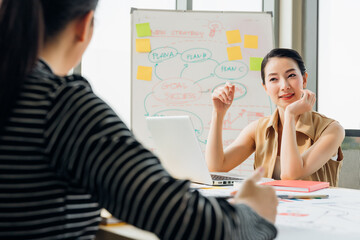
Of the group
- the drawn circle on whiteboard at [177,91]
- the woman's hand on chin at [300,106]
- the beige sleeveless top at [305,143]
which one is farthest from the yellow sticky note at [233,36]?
the woman's hand on chin at [300,106]

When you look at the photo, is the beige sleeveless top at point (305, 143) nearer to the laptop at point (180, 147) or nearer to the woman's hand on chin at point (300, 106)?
the woman's hand on chin at point (300, 106)

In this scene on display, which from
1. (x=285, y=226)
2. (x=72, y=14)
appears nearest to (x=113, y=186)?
(x=72, y=14)

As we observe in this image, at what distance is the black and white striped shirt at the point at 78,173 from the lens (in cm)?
56

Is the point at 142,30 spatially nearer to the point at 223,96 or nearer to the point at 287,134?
the point at 223,96

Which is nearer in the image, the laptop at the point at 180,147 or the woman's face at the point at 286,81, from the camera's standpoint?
the laptop at the point at 180,147

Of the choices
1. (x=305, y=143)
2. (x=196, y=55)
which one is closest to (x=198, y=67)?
(x=196, y=55)

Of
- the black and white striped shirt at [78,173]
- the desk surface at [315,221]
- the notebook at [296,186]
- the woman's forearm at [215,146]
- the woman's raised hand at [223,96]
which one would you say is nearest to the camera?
the black and white striped shirt at [78,173]

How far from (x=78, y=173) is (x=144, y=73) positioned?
2.34m

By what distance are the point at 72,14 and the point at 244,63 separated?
2.41 m

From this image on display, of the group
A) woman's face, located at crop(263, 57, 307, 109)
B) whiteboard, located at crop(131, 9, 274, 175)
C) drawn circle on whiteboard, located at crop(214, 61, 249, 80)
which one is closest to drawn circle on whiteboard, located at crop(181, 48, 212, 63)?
whiteboard, located at crop(131, 9, 274, 175)

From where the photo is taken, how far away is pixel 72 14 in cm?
64

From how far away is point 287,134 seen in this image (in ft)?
6.18

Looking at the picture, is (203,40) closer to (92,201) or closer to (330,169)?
(330,169)

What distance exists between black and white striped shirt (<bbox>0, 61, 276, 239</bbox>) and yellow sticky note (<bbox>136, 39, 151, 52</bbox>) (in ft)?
7.57
